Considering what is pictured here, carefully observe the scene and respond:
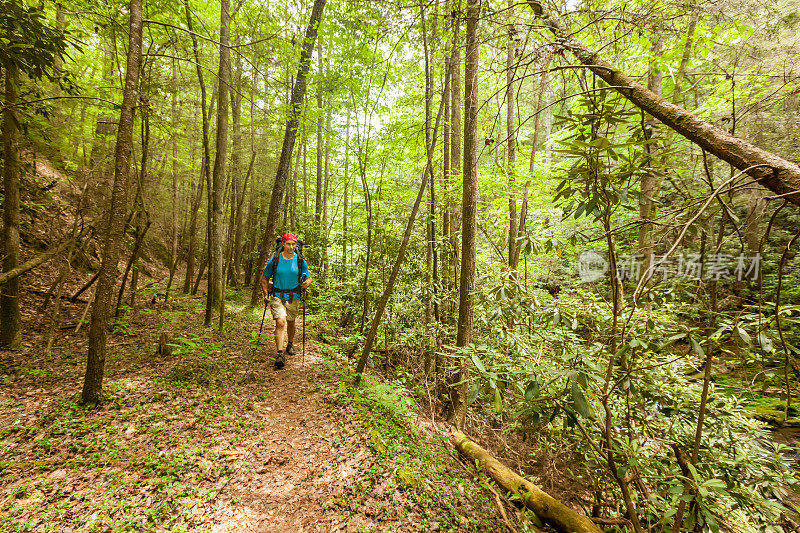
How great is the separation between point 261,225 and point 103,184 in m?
9.24

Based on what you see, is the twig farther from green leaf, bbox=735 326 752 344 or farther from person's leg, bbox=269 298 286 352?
person's leg, bbox=269 298 286 352

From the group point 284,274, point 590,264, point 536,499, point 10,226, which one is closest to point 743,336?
point 536,499

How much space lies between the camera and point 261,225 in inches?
617

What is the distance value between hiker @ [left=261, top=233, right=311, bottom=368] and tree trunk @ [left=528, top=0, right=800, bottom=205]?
4980mm

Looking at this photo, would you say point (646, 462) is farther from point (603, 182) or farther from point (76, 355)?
point (76, 355)

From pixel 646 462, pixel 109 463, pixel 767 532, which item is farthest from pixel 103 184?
pixel 767 532

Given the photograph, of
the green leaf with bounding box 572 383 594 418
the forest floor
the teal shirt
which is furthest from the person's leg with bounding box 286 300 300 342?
the green leaf with bounding box 572 383 594 418

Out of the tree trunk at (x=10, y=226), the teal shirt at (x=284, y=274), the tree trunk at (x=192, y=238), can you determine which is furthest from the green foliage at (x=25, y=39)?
the tree trunk at (x=192, y=238)

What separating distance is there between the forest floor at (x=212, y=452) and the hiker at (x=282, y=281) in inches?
32.2

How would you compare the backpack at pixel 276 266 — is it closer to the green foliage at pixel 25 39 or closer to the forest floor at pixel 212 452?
the forest floor at pixel 212 452

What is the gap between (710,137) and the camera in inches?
83.0

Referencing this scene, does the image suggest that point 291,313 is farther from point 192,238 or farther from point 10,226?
point 192,238

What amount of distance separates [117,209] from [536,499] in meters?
6.07

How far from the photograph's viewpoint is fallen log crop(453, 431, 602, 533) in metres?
3.40
